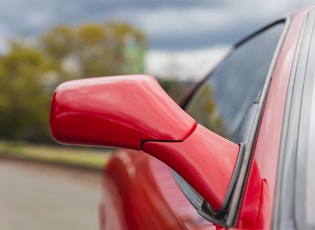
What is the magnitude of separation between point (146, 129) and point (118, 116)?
2.7 inches

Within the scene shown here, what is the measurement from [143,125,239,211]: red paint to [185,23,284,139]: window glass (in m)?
0.46

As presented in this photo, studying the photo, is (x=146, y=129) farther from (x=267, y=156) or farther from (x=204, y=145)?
(x=267, y=156)

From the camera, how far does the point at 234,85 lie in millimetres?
2318

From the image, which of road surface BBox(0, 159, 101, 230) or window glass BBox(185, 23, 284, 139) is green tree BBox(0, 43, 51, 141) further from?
window glass BBox(185, 23, 284, 139)

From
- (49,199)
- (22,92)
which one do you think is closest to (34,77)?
(22,92)

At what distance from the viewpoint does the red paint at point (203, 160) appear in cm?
123

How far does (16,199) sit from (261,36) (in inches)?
271

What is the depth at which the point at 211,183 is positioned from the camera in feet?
4.03

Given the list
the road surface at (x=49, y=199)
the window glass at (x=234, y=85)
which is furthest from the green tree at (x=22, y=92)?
the window glass at (x=234, y=85)

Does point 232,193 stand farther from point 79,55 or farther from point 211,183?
point 79,55

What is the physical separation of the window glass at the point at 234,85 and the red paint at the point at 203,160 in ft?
1.52

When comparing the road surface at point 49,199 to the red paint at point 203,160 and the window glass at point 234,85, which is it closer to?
the window glass at point 234,85

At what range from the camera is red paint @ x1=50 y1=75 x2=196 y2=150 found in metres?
1.29

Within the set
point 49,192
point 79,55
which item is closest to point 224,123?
point 49,192
